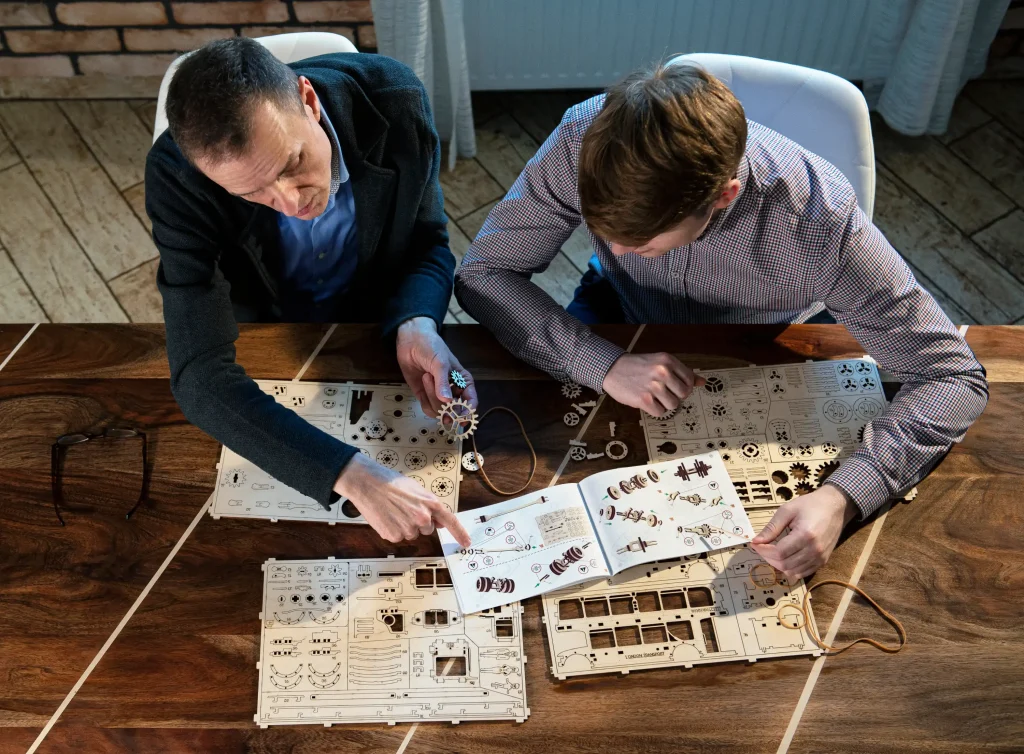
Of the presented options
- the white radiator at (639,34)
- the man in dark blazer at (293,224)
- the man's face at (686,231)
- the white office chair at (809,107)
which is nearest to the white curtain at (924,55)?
the white radiator at (639,34)

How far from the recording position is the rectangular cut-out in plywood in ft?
3.98

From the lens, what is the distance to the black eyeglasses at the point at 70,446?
1.35m

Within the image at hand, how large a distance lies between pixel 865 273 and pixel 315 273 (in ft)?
3.12

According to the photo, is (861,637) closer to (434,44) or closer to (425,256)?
(425,256)

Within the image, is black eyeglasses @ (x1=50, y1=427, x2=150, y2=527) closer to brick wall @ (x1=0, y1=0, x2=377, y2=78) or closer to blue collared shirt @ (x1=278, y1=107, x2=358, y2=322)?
blue collared shirt @ (x1=278, y1=107, x2=358, y2=322)

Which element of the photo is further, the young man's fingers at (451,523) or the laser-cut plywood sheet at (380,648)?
the young man's fingers at (451,523)

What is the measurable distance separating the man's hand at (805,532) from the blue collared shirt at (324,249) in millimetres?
873

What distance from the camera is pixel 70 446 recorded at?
1.40m

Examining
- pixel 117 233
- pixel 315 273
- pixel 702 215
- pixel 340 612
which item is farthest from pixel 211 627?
pixel 117 233

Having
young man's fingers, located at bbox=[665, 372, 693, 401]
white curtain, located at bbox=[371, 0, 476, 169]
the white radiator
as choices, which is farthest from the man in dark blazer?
the white radiator

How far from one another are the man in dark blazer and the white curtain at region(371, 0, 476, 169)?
0.84 metres

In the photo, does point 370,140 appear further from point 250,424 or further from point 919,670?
point 919,670

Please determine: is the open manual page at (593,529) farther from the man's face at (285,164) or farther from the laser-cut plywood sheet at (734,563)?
the man's face at (285,164)

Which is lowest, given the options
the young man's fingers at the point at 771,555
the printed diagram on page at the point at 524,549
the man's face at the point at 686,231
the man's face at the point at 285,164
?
the printed diagram on page at the point at 524,549
